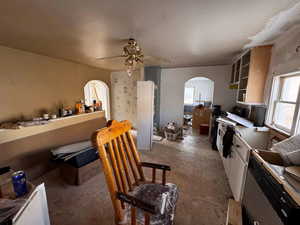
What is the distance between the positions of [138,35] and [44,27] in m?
1.14

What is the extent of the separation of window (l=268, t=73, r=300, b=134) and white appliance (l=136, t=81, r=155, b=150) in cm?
222

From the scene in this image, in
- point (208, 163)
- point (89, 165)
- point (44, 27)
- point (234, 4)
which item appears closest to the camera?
point (234, 4)

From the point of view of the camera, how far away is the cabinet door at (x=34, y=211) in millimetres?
764

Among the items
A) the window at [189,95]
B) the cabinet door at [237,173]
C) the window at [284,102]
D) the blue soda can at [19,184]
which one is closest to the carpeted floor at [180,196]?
the cabinet door at [237,173]

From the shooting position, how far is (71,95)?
10.5ft

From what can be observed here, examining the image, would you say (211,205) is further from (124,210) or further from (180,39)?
(180,39)

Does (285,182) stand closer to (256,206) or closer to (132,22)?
(256,206)

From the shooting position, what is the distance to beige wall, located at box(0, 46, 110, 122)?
2.08 m

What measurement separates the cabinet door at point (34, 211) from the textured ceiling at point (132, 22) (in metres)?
1.57

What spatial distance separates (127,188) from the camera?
1.28m

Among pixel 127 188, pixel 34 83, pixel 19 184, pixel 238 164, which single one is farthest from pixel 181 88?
pixel 19 184

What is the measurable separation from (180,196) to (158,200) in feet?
2.85

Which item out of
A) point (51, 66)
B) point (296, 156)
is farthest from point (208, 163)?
point (51, 66)

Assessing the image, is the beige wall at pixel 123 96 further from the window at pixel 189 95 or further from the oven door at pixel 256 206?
the window at pixel 189 95
